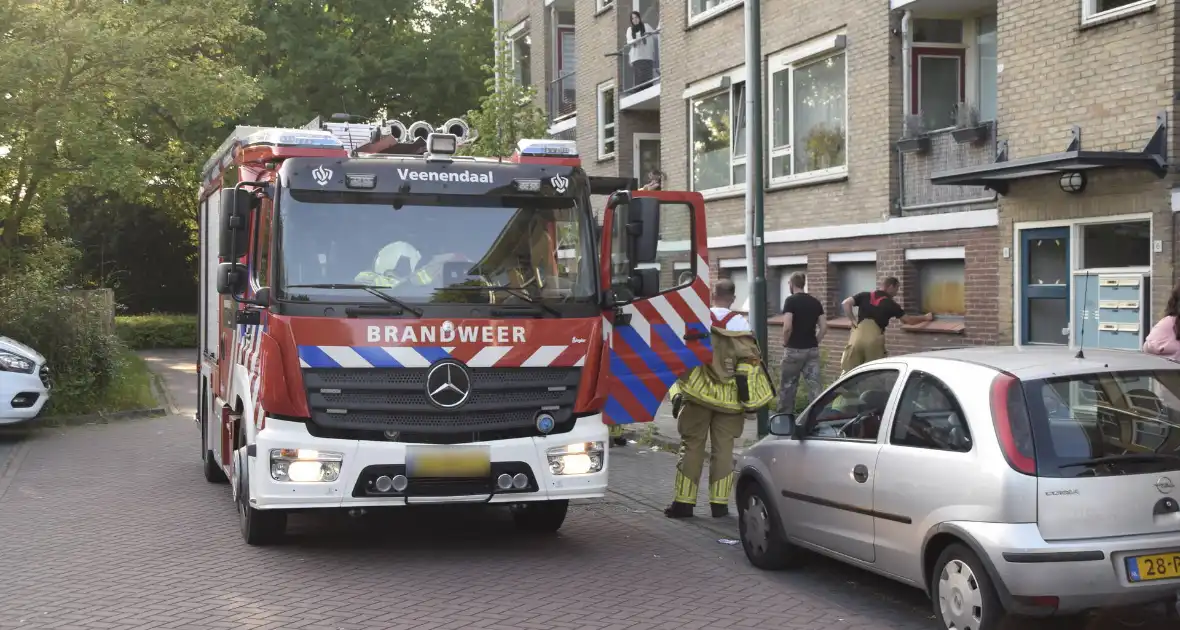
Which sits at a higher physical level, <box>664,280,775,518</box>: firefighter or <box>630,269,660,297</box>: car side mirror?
<box>630,269,660,297</box>: car side mirror

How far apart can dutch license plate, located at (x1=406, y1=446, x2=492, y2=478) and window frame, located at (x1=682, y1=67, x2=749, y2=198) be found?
13.9 metres

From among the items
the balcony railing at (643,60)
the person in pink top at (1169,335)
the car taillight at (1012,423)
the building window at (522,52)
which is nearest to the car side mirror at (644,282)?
the car taillight at (1012,423)

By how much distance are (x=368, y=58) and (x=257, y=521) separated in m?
30.5

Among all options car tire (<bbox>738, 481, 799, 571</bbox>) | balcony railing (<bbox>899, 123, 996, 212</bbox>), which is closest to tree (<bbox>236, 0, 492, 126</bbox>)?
balcony railing (<bbox>899, 123, 996, 212</bbox>)

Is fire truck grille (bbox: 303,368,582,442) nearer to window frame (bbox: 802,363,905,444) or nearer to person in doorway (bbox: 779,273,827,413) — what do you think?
window frame (bbox: 802,363,905,444)

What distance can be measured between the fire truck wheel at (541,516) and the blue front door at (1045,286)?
722cm

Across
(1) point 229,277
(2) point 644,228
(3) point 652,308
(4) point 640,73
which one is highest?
(4) point 640,73

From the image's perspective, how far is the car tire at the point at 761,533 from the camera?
7660 mm

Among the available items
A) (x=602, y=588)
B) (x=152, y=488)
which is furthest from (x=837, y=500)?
(x=152, y=488)

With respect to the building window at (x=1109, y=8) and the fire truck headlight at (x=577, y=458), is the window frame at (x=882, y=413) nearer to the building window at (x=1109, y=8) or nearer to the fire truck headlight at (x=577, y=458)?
the fire truck headlight at (x=577, y=458)

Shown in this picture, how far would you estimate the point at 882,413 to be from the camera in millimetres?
6676

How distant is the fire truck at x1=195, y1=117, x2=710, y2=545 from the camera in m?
7.67

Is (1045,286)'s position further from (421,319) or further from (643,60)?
(643,60)

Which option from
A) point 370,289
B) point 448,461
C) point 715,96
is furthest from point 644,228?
point 715,96
